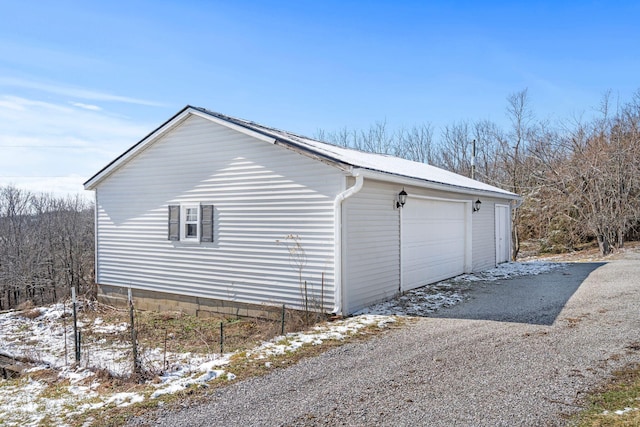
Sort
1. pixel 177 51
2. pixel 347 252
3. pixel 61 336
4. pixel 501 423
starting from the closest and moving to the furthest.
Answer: pixel 501 423
pixel 347 252
pixel 61 336
pixel 177 51

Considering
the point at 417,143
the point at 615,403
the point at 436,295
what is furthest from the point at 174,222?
the point at 417,143

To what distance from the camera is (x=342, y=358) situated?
17.5ft

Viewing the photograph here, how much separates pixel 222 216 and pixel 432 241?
494 centimetres

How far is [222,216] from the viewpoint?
9.27 m

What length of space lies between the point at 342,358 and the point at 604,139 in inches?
841

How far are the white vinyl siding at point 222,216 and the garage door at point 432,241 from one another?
7.80ft

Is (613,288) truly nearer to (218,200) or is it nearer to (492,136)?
(218,200)

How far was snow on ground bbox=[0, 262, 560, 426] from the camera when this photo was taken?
14.6 ft

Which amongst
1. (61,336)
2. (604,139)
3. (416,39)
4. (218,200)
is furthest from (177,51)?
(604,139)

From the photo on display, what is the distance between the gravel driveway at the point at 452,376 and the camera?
12.3 feet

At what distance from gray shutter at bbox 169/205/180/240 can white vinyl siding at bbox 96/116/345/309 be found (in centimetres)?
13

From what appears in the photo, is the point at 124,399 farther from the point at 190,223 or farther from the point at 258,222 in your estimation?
the point at 190,223

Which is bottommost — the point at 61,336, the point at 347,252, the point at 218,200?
the point at 61,336

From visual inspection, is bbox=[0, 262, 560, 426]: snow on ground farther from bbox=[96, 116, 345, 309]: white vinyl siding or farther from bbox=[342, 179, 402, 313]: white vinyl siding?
bbox=[96, 116, 345, 309]: white vinyl siding
